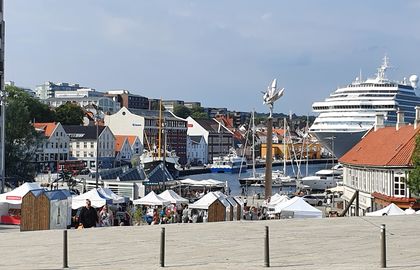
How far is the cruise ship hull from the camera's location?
105062 mm

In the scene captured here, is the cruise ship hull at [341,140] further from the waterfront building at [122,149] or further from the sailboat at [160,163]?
the waterfront building at [122,149]

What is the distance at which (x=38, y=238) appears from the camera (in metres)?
20.3

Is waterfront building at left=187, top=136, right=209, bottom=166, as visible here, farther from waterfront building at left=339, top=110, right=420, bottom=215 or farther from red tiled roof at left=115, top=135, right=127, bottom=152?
waterfront building at left=339, top=110, right=420, bottom=215

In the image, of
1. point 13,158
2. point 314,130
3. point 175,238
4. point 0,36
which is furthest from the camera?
point 314,130

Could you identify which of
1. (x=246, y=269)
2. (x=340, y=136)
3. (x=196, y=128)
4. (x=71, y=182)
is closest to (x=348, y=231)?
(x=246, y=269)

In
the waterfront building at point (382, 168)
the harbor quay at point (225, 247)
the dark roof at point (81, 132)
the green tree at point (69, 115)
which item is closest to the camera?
the harbor quay at point (225, 247)

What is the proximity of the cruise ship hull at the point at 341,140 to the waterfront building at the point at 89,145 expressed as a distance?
158ft

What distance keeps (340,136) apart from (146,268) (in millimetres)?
94512

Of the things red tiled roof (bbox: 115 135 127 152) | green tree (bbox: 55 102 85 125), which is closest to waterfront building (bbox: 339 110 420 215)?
red tiled roof (bbox: 115 135 127 152)

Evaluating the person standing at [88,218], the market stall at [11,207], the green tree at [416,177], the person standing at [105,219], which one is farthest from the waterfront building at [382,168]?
the person standing at [88,218]

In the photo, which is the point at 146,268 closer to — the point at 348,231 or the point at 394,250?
the point at 394,250

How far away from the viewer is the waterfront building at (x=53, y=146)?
436 feet

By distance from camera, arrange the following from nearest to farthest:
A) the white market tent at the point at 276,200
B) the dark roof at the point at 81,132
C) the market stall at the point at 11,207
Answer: the market stall at the point at 11,207
the white market tent at the point at 276,200
the dark roof at the point at 81,132

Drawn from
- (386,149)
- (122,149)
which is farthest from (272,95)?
(122,149)
